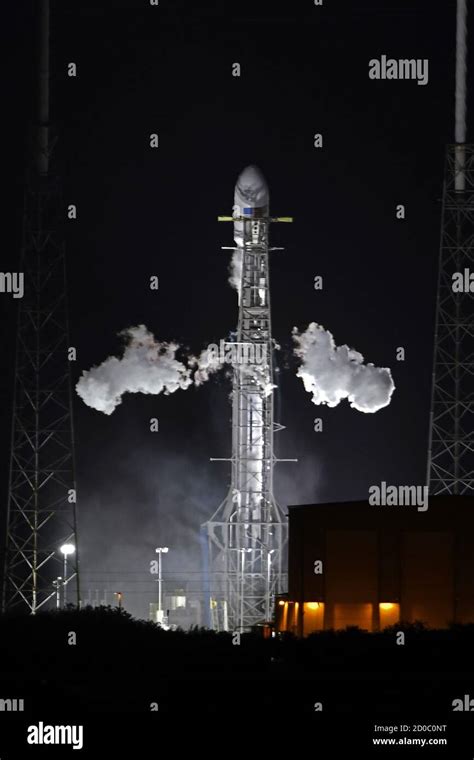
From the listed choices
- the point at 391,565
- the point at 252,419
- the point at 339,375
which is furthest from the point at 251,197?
the point at 391,565

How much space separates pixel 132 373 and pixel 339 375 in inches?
385

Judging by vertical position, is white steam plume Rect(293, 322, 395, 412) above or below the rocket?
below

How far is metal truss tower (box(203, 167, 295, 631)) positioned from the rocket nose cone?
42mm

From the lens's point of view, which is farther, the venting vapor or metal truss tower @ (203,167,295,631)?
the venting vapor

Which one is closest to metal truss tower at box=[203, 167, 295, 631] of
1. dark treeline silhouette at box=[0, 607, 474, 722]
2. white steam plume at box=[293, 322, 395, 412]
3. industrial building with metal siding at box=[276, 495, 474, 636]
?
white steam plume at box=[293, 322, 395, 412]

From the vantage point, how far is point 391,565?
5325 centimetres

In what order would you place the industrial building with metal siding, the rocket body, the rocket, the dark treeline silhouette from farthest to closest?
1. the rocket
2. the rocket body
3. the industrial building with metal siding
4. the dark treeline silhouette

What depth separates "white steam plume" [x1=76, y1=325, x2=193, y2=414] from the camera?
7588 cm

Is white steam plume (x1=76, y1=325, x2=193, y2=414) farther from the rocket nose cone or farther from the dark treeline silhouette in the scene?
the dark treeline silhouette

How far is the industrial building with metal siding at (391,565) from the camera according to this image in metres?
52.5

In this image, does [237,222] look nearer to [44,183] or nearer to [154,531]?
[44,183]

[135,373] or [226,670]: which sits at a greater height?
[135,373]

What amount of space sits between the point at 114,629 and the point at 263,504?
19.0 m

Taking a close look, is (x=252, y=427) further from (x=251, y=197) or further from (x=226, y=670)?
(x=226, y=670)
